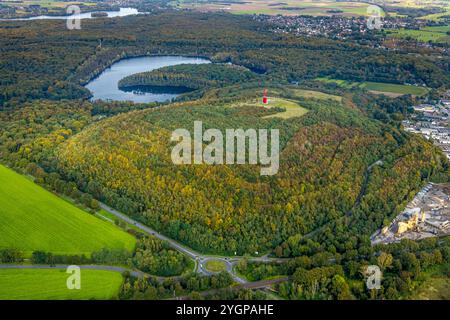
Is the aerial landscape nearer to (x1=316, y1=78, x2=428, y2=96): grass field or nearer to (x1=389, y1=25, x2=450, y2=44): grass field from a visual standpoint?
(x1=316, y1=78, x2=428, y2=96): grass field

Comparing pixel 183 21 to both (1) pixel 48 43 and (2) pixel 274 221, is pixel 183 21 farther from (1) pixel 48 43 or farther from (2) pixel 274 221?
(2) pixel 274 221

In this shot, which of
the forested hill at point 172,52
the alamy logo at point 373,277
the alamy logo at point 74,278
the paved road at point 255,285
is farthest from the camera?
the forested hill at point 172,52

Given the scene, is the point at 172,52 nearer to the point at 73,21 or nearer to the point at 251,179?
the point at 73,21

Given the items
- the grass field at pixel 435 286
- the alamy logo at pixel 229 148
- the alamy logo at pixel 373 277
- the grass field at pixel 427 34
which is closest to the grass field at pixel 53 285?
the alamy logo at pixel 229 148

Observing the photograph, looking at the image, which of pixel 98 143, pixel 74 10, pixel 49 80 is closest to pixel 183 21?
pixel 74 10

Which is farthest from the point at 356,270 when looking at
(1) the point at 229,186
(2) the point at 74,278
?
(2) the point at 74,278

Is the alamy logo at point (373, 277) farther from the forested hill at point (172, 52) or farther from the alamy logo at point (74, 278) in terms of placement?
the forested hill at point (172, 52)
